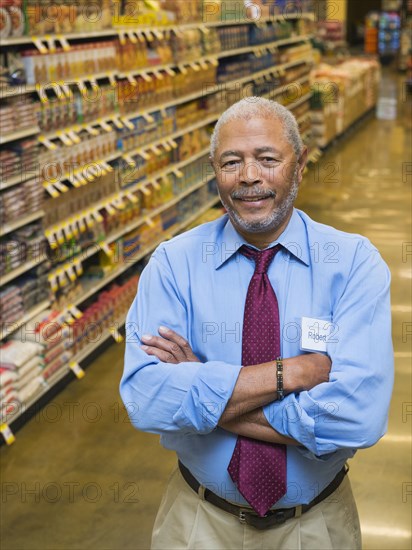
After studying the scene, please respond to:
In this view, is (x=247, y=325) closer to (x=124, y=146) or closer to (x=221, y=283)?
(x=221, y=283)

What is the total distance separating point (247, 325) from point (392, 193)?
8.80 meters

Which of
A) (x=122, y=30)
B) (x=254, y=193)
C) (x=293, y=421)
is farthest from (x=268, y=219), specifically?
(x=122, y=30)

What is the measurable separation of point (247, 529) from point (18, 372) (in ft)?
9.28

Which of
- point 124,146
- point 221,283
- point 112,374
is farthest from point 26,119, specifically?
point 221,283

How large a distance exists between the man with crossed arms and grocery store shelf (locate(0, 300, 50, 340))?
105 inches

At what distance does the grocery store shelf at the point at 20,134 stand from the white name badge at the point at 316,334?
2.93m

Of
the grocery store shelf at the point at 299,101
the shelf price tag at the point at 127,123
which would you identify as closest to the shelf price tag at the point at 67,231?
the shelf price tag at the point at 127,123

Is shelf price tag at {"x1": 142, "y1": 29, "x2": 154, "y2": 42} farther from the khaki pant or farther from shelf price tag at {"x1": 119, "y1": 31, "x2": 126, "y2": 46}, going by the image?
the khaki pant

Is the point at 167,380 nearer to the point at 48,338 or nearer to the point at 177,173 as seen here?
the point at 48,338

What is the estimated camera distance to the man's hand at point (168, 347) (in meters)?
1.95

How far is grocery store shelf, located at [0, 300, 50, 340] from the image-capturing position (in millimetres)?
4555

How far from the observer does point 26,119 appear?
4.62 m

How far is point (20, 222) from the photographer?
15.1 feet

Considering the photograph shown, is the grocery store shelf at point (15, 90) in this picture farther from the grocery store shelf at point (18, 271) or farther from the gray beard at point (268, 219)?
the gray beard at point (268, 219)
